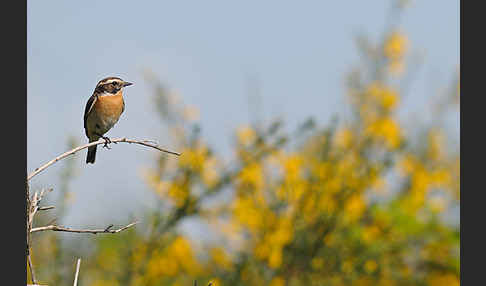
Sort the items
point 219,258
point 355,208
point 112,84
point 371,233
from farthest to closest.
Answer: point 371,233, point 355,208, point 219,258, point 112,84

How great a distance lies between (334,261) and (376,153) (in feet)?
3.79

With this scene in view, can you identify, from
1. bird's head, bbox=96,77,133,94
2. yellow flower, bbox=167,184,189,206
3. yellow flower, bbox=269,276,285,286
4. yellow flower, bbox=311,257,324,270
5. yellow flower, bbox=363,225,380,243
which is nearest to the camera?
bird's head, bbox=96,77,133,94

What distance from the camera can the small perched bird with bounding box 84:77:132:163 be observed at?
2166 mm

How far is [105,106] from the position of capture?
2.29 m

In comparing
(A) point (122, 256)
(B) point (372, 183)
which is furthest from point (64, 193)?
(B) point (372, 183)

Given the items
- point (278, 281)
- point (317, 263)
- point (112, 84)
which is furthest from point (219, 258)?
point (112, 84)

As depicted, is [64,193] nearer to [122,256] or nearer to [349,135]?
[122,256]

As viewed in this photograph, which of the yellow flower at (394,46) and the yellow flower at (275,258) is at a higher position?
the yellow flower at (394,46)

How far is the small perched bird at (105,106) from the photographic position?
2166 millimetres

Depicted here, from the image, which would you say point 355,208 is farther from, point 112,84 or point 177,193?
point 112,84

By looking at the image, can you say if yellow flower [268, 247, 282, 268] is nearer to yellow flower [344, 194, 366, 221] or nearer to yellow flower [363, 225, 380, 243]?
yellow flower [344, 194, 366, 221]

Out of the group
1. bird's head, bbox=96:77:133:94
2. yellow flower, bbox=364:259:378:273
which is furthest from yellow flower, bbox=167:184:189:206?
bird's head, bbox=96:77:133:94

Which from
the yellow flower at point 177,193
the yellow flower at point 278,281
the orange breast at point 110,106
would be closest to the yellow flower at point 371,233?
the yellow flower at point 278,281

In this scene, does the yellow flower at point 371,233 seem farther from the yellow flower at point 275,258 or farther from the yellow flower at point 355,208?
the yellow flower at point 275,258
